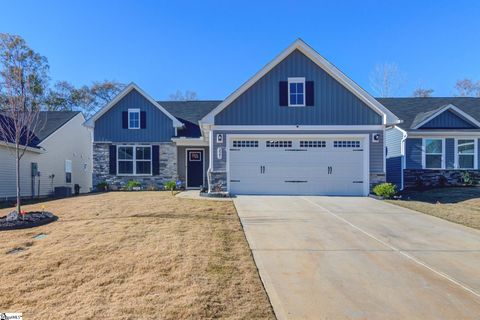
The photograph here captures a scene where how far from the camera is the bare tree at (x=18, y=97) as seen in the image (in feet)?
29.8

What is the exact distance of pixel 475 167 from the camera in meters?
16.5

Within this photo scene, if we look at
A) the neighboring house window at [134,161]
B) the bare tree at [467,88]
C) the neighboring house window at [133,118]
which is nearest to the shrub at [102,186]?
the neighboring house window at [134,161]

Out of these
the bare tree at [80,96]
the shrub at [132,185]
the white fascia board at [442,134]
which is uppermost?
the bare tree at [80,96]

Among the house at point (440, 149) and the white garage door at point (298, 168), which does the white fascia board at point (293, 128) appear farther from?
the house at point (440, 149)

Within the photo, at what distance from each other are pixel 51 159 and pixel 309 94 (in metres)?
14.5

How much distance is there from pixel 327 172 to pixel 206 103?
35.8 feet

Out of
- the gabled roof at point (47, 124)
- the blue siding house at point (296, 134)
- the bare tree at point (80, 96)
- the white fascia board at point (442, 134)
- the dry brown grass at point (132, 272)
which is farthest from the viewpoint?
the bare tree at point (80, 96)

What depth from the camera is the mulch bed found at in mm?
7472

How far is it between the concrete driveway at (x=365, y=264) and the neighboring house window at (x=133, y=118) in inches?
435

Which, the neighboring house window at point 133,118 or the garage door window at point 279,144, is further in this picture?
the neighboring house window at point 133,118

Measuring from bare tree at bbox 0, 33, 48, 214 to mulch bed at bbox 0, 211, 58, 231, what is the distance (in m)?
0.36

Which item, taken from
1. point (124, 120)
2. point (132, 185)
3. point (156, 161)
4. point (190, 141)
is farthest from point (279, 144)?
point (124, 120)

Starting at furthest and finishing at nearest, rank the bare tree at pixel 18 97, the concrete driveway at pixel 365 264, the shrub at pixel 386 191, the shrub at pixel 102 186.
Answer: the shrub at pixel 102 186, the shrub at pixel 386 191, the bare tree at pixel 18 97, the concrete driveway at pixel 365 264

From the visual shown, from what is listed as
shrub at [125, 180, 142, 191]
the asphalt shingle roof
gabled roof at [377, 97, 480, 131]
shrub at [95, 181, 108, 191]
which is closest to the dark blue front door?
shrub at [125, 180, 142, 191]
